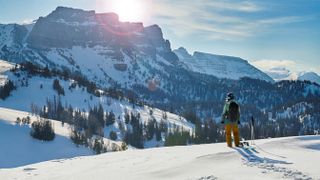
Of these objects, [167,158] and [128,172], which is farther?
[167,158]

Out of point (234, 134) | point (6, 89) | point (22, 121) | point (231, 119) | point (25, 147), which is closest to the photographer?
point (234, 134)

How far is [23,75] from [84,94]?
83.9 feet

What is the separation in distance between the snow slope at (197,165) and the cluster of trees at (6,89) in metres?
142

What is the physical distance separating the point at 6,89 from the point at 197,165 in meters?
153

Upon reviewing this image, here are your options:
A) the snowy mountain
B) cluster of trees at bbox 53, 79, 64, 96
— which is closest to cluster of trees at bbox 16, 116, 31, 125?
the snowy mountain

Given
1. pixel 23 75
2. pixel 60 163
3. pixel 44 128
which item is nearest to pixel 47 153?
pixel 44 128

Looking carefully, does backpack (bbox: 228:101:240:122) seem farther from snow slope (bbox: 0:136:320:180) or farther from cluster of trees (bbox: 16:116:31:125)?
cluster of trees (bbox: 16:116:31:125)

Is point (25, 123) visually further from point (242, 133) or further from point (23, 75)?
point (242, 133)

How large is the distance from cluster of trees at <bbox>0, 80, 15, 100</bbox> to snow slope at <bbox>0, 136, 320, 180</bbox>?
142 m

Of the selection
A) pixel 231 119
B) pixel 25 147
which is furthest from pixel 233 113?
pixel 25 147

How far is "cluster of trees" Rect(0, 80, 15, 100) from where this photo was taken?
160 m

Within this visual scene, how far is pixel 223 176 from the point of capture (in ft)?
61.6

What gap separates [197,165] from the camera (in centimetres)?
2150

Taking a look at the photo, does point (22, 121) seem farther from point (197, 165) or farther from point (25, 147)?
point (197, 165)
